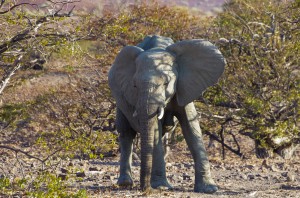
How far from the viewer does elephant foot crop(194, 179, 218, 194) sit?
1080 cm

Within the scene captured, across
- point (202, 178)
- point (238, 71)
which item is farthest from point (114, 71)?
point (238, 71)

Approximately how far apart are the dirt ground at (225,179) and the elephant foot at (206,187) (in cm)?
8

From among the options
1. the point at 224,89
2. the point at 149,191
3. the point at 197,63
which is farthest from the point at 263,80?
the point at 149,191

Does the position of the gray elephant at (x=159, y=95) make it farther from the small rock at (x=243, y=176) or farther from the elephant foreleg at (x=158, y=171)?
the small rock at (x=243, y=176)

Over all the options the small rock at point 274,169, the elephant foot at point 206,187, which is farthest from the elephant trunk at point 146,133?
the small rock at point 274,169

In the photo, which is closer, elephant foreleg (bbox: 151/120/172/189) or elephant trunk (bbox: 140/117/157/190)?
elephant trunk (bbox: 140/117/157/190)

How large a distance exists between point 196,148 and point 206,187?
0.59m

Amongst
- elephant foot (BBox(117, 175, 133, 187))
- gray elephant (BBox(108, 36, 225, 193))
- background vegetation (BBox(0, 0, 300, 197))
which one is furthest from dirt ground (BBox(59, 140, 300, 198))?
background vegetation (BBox(0, 0, 300, 197))

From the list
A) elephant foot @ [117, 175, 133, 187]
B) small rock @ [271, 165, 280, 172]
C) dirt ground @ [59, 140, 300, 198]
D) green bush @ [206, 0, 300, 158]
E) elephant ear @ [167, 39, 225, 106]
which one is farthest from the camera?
green bush @ [206, 0, 300, 158]

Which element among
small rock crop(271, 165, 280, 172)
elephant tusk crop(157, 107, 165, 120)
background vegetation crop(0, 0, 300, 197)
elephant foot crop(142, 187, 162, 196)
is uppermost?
background vegetation crop(0, 0, 300, 197)

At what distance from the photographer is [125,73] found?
36.7 ft

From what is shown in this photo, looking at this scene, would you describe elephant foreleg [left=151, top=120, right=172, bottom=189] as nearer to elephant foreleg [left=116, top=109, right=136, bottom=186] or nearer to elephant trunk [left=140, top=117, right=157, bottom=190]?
elephant trunk [left=140, top=117, right=157, bottom=190]

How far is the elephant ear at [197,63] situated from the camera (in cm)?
1099

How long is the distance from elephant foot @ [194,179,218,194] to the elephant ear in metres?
1.28
